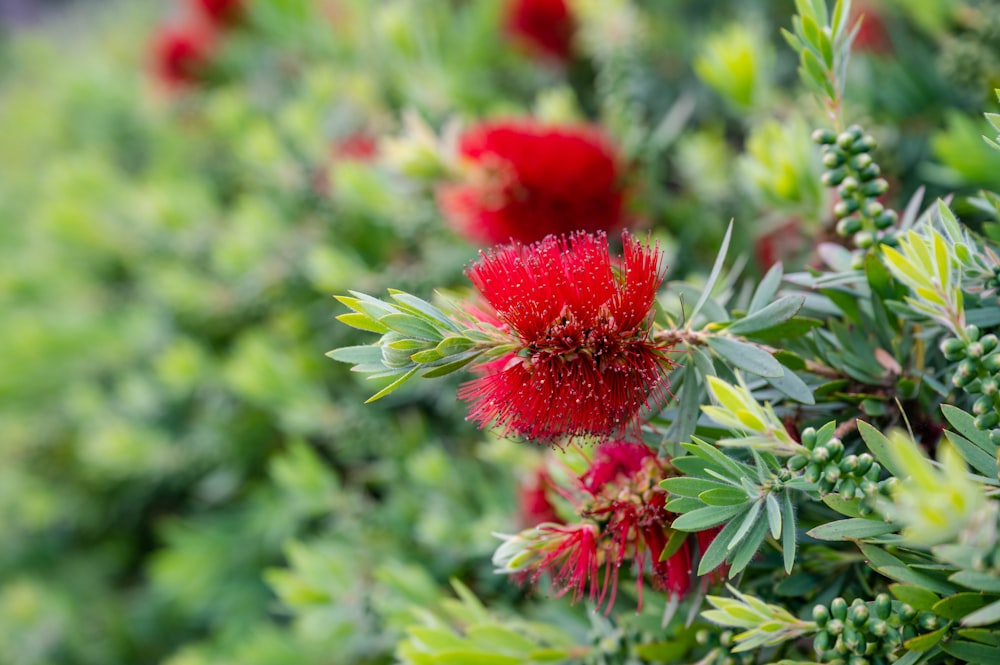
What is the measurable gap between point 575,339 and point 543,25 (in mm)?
779

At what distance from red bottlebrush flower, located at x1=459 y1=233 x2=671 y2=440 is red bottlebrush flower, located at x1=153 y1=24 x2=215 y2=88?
3.69 ft

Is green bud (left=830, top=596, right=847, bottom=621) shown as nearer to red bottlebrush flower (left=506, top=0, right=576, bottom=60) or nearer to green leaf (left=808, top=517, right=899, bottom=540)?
green leaf (left=808, top=517, right=899, bottom=540)

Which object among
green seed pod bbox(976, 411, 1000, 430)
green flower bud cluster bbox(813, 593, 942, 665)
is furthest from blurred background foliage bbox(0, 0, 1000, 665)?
green seed pod bbox(976, 411, 1000, 430)

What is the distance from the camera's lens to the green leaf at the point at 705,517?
368mm

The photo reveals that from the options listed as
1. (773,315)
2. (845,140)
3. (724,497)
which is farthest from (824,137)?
(724,497)

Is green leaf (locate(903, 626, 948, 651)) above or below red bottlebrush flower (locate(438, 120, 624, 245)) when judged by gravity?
below

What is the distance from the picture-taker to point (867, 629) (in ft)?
1.22

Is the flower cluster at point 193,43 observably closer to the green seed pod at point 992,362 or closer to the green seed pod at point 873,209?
the green seed pod at point 873,209

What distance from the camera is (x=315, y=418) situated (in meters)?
0.91

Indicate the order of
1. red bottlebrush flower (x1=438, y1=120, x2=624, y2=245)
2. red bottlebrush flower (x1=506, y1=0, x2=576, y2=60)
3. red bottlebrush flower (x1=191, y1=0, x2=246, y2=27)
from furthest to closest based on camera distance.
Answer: red bottlebrush flower (x1=191, y1=0, x2=246, y2=27) < red bottlebrush flower (x1=506, y1=0, x2=576, y2=60) < red bottlebrush flower (x1=438, y1=120, x2=624, y2=245)

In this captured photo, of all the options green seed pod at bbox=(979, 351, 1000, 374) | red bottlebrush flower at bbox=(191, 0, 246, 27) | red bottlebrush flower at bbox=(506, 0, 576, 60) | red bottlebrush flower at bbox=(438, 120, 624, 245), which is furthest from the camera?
red bottlebrush flower at bbox=(191, 0, 246, 27)

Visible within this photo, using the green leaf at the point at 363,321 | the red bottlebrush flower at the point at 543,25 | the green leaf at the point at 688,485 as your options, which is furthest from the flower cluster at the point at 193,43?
the green leaf at the point at 688,485

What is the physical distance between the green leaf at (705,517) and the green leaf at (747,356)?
0.22ft

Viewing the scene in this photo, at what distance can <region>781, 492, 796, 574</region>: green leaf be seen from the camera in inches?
14.1
